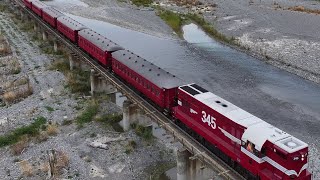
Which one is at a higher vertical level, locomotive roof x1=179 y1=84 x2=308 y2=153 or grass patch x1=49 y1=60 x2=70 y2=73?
locomotive roof x1=179 y1=84 x2=308 y2=153

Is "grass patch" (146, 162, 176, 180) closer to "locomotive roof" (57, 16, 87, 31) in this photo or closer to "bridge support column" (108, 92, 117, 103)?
"bridge support column" (108, 92, 117, 103)

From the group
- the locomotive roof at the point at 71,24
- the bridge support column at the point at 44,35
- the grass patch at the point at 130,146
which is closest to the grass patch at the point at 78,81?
the locomotive roof at the point at 71,24

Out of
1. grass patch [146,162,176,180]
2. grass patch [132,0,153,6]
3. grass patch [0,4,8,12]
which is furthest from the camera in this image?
grass patch [132,0,153,6]

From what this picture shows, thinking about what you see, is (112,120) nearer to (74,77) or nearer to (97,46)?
(97,46)

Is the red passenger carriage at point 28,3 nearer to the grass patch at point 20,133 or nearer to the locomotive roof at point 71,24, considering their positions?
the locomotive roof at point 71,24

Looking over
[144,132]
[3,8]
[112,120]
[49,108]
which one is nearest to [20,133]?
[49,108]

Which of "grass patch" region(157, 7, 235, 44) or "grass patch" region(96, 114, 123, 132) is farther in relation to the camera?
"grass patch" region(157, 7, 235, 44)

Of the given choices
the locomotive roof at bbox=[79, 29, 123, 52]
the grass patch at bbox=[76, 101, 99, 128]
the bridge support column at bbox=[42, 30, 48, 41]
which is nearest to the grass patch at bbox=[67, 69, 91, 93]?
the grass patch at bbox=[76, 101, 99, 128]

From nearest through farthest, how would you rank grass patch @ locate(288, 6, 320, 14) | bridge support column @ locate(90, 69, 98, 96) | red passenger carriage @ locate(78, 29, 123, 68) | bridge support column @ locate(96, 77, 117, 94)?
red passenger carriage @ locate(78, 29, 123, 68) → bridge support column @ locate(90, 69, 98, 96) → bridge support column @ locate(96, 77, 117, 94) → grass patch @ locate(288, 6, 320, 14)
